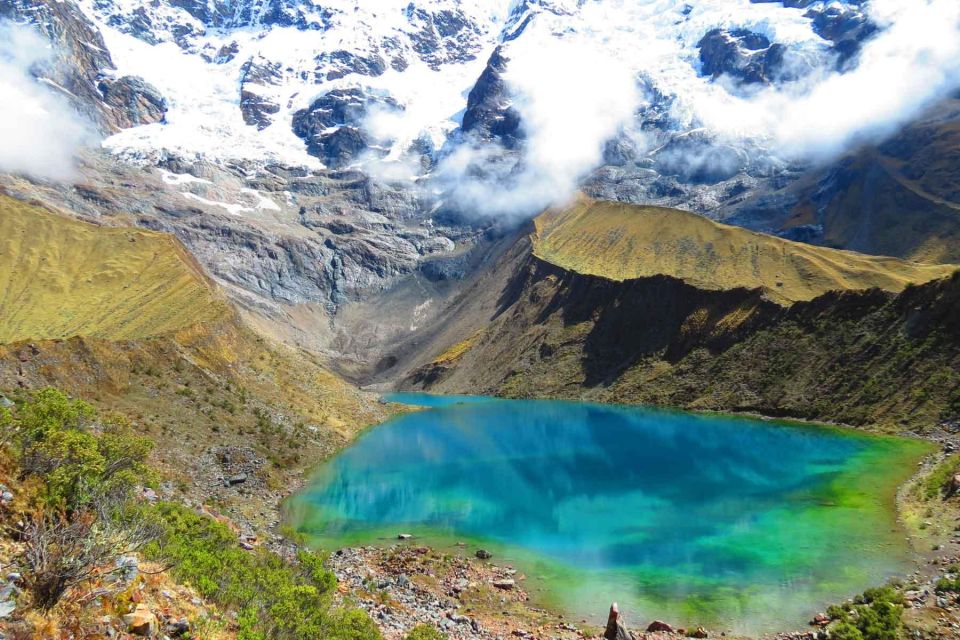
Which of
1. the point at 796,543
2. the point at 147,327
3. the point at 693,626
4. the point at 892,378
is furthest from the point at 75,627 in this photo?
the point at 892,378

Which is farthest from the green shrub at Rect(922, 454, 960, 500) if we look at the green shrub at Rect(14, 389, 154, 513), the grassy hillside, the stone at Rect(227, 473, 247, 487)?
the stone at Rect(227, 473, 247, 487)

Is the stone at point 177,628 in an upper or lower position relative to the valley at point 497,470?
lower

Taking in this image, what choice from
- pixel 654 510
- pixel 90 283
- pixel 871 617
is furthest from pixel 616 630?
pixel 90 283

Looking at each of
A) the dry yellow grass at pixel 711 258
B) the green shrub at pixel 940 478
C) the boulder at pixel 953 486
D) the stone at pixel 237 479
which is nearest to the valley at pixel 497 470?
the boulder at pixel 953 486

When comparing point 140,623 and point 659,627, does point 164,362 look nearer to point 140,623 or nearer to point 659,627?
point 659,627

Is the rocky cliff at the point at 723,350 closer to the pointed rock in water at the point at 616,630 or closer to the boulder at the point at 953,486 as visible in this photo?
the boulder at the point at 953,486

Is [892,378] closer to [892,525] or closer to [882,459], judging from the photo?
[882,459]
